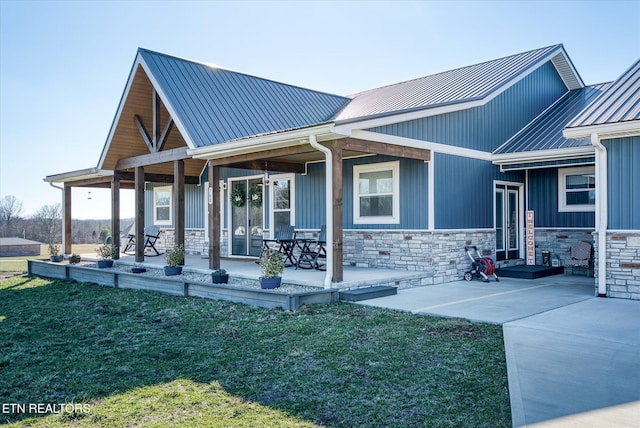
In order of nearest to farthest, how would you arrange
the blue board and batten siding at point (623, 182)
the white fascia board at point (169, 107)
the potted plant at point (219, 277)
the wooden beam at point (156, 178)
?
the blue board and batten siding at point (623, 182) < the potted plant at point (219, 277) < the white fascia board at point (169, 107) < the wooden beam at point (156, 178)

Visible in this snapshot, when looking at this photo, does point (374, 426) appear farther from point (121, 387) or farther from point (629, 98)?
point (629, 98)

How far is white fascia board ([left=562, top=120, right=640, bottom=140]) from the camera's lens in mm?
7359

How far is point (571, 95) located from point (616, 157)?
6.88 metres

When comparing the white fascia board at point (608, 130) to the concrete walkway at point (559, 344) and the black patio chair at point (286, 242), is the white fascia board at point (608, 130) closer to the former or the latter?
the concrete walkway at point (559, 344)

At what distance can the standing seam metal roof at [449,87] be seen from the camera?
10844 millimetres

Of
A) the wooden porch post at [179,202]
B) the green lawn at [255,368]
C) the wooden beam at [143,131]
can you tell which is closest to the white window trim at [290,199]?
the wooden porch post at [179,202]

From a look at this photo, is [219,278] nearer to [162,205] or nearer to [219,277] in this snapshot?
[219,277]

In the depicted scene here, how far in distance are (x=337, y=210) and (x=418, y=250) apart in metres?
2.53

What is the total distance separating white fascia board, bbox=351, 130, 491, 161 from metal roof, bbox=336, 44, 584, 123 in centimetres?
101

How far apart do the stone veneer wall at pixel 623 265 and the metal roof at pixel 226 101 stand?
587cm

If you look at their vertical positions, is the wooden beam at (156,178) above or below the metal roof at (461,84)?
below

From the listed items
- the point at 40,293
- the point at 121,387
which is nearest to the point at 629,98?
the point at 121,387

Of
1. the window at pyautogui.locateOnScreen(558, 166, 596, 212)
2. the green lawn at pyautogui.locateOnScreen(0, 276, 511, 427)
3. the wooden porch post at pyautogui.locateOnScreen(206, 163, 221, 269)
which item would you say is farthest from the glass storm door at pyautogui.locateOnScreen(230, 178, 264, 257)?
the window at pyautogui.locateOnScreen(558, 166, 596, 212)

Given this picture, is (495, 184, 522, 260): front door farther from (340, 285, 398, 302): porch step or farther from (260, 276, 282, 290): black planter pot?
(260, 276, 282, 290): black planter pot
